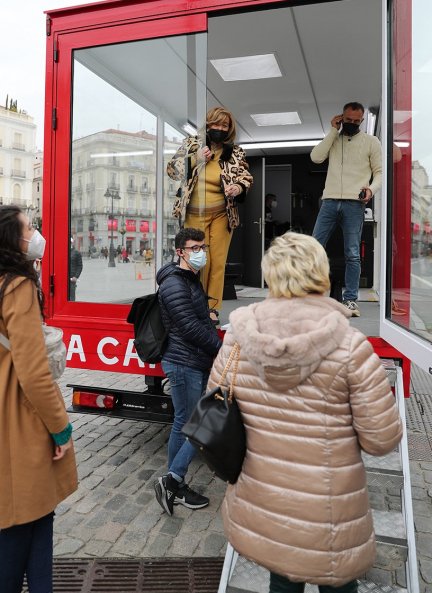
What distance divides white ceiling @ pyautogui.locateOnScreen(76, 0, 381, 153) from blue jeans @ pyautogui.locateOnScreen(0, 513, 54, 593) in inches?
102

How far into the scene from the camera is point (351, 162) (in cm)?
439

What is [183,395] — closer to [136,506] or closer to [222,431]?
[136,506]

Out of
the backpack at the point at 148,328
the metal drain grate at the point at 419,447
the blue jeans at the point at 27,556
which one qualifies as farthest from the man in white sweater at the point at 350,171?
the blue jeans at the point at 27,556

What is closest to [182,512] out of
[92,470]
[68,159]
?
[92,470]

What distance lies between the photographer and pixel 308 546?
148 centimetres

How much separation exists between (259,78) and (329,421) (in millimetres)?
5431

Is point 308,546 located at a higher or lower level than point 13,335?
lower

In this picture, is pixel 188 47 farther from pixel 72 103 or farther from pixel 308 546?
pixel 308 546

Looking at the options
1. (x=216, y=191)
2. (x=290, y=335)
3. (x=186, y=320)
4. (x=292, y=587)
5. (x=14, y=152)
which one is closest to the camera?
(x=290, y=335)

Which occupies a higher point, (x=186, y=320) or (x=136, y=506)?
(x=186, y=320)

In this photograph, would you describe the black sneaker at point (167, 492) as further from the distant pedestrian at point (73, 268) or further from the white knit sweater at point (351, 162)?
the white knit sweater at point (351, 162)

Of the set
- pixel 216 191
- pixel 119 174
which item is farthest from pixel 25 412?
pixel 216 191

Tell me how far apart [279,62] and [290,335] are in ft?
15.8

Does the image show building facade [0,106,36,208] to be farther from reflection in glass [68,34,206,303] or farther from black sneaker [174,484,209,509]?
black sneaker [174,484,209,509]
